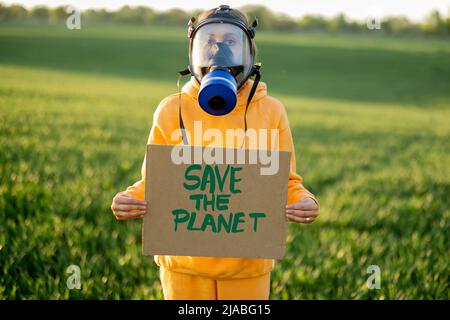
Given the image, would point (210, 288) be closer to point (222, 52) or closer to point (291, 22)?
point (222, 52)

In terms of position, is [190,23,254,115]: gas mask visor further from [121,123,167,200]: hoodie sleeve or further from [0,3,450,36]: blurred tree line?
[0,3,450,36]: blurred tree line

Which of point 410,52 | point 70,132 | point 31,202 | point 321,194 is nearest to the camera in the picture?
point 31,202

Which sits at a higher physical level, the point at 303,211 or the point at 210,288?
the point at 303,211

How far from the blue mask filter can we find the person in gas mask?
13mm

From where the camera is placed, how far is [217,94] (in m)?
1.61

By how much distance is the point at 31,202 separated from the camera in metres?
3.70

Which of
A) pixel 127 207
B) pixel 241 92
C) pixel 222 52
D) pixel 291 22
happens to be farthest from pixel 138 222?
pixel 291 22

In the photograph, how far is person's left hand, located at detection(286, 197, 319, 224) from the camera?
1.78 m

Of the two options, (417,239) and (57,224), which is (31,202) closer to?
(57,224)

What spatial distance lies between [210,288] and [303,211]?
2.00 ft

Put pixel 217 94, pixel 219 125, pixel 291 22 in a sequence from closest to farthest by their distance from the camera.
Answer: pixel 217 94 < pixel 219 125 < pixel 291 22

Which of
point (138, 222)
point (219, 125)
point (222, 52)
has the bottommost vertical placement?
point (138, 222)

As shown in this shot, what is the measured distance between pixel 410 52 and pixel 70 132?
50.7 m

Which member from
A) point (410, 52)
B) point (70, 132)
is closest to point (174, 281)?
point (70, 132)
